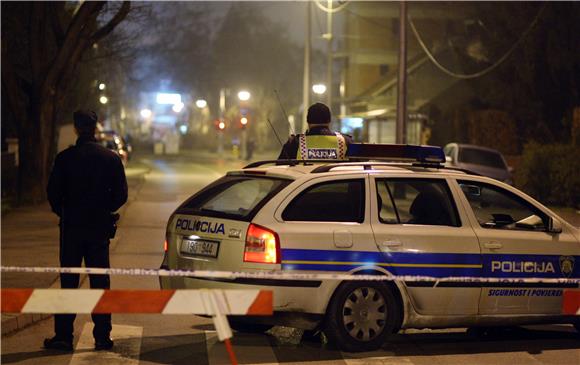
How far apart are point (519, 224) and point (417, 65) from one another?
40.8 m

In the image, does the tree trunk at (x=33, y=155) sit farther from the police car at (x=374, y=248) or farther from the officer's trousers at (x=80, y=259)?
the officer's trousers at (x=80, y=259)

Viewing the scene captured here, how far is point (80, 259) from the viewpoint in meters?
7.37

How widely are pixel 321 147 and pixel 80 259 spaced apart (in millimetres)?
2764


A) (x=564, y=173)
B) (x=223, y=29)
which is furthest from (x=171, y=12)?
(x=223, y=29)

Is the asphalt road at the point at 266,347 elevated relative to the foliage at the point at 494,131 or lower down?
lower down

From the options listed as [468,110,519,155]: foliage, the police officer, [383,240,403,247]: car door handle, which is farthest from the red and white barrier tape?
[468,110,519,155]: foliage

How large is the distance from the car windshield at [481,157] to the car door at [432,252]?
1787 centimetres

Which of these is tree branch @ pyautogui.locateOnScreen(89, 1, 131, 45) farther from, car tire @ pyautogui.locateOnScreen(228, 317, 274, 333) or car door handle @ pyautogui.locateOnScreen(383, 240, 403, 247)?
car door handle @ pyautogui.locateOnScreen(383, 240, 403, 247)

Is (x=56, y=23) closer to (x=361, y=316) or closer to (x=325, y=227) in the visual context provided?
(x=325, y=227)

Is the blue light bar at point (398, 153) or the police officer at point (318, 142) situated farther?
the police officer at point (318, 142)

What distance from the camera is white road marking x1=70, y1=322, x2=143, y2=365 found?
7066 mm

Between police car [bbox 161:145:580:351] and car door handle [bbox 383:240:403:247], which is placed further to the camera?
car door handle [bbox 383:240:403:247]

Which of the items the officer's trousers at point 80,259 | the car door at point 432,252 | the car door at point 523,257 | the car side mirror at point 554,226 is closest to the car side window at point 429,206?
the car door at point 432,252

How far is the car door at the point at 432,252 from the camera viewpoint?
7375mm
